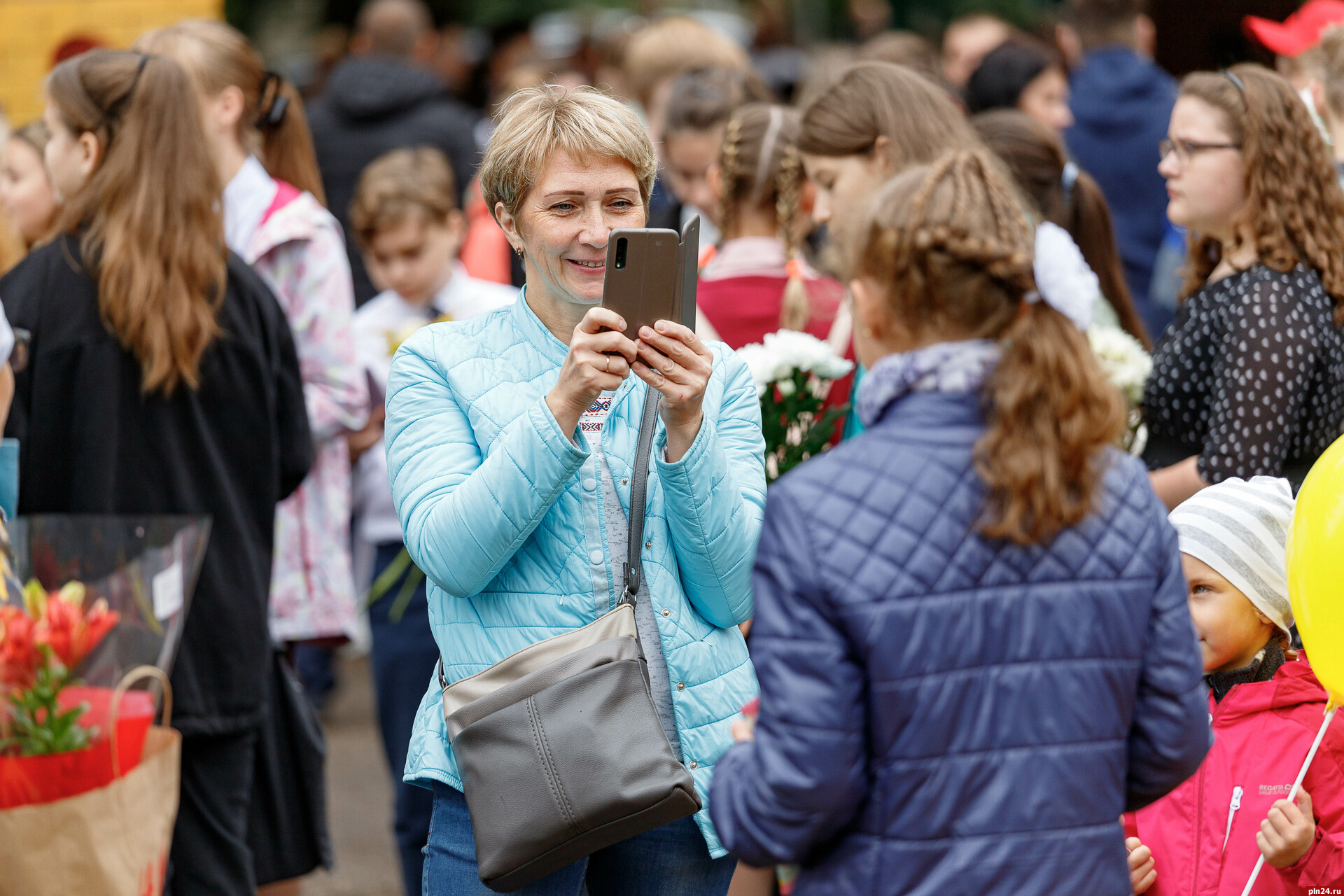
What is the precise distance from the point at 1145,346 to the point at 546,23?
1154 centimetres

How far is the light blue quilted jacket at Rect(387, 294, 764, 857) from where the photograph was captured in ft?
7.45

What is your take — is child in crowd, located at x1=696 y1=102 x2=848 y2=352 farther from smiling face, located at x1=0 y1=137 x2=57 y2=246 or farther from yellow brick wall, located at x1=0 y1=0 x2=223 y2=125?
yellow brick wall, located at x1=0 y1=0 x2=223 y2=125

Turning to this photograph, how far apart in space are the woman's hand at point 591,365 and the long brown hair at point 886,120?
1.44 meters

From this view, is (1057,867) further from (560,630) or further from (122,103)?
(122,103)

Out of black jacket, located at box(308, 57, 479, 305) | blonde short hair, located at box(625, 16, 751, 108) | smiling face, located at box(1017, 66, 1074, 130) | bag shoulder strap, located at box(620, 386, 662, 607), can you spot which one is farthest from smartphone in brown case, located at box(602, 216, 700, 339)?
black jacket, located at box(308, 57, 479, 305)

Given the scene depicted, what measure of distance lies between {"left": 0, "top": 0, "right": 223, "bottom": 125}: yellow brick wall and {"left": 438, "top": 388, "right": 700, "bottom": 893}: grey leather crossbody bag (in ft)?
26.9

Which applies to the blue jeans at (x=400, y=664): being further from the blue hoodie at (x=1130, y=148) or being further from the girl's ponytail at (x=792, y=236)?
the blue hoodie at (x=1130, y=148)

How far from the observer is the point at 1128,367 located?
142 inches

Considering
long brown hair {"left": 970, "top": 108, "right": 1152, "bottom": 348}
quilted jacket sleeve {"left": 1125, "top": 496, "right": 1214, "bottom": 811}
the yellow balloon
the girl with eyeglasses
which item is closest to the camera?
quilted jacket sleeve {"left": 1125, "top": 496, "right": 1214, "bottom": 811}

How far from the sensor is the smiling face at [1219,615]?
2.77m

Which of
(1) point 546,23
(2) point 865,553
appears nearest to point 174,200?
(2) point 865,553

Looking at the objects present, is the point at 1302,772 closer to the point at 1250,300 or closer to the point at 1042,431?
the point at 1042,431

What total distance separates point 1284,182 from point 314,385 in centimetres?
255

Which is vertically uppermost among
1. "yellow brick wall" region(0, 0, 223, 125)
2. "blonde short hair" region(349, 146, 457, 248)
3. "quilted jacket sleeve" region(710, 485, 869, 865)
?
"yellow brick wall" region(0, 0, 223, 125)
